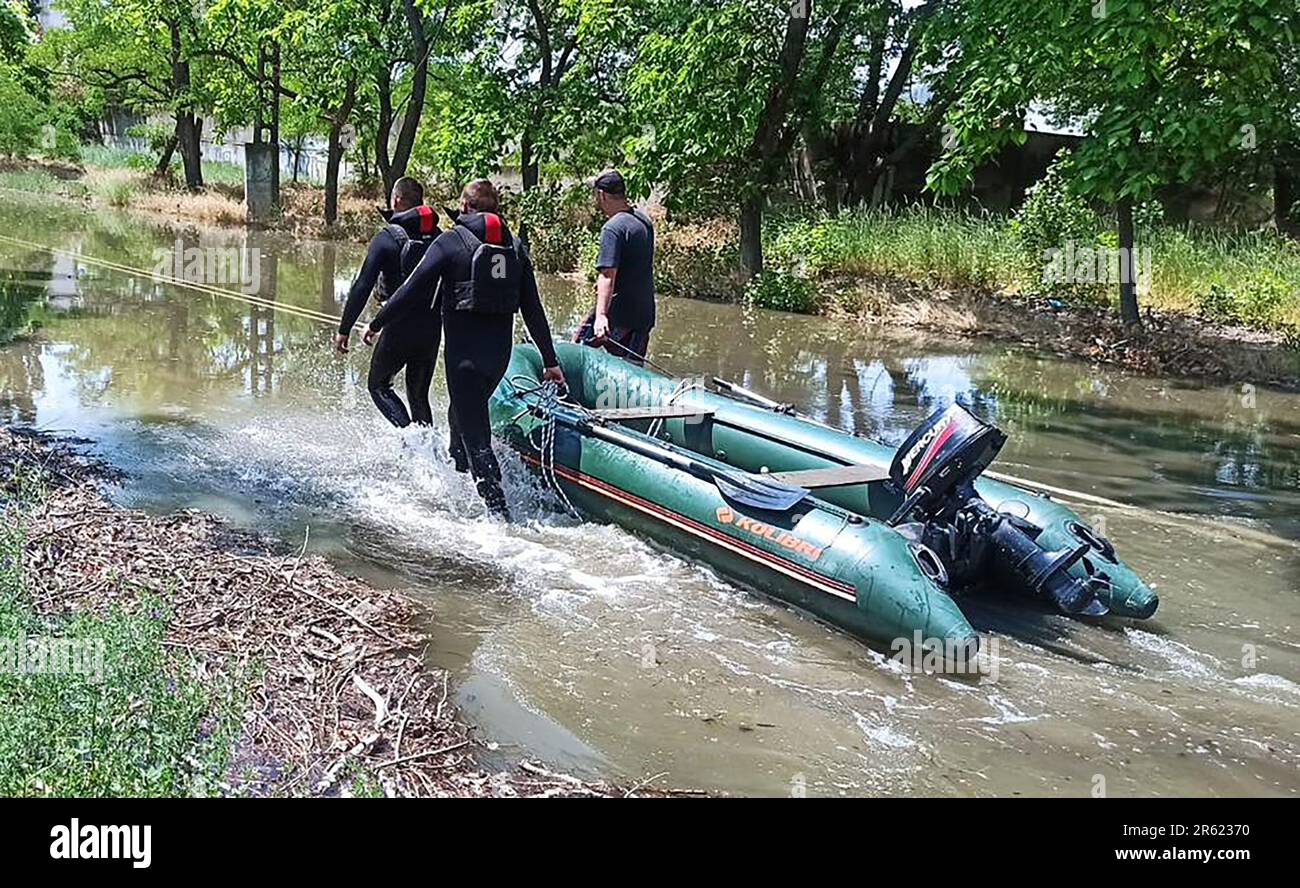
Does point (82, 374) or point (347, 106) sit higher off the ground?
point (347, 106)

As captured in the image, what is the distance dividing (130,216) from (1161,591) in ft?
79.2

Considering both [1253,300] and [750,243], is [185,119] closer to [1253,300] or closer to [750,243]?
[750,243]

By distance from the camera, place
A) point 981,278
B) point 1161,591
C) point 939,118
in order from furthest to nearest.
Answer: point 939,118
point 981,278
point 1161,591

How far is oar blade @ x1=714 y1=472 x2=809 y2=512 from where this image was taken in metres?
5.12

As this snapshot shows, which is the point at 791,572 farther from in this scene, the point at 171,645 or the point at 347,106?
the point at 347,106

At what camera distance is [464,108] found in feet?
63.8

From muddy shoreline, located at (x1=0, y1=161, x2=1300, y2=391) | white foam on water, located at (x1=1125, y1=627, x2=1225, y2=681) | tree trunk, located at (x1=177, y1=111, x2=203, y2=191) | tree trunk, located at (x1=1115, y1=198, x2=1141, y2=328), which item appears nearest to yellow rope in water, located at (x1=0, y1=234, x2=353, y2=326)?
muddy shoreline, located at (x1=0, y1=161, x2=1300, y2=391)

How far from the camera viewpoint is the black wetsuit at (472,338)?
19.3 feet

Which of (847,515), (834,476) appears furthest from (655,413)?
(847,515)

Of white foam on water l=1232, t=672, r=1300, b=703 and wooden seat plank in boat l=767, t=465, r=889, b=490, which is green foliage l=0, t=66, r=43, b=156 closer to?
wooden seat plank in boat l=767, t=465, r=889, b=490

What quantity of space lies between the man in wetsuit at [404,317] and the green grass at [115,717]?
2.82 m

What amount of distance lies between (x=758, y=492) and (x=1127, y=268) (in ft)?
27.8

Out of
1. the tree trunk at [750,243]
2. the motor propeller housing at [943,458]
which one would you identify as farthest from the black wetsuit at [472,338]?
the tree trunk at [750,243]
